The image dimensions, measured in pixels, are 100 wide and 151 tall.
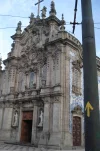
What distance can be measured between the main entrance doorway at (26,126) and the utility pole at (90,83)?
55.9 feet

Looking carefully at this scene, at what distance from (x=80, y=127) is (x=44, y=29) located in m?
11.7

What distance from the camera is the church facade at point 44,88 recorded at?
16.3 metres

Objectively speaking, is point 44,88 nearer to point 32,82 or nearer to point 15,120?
point 32,82

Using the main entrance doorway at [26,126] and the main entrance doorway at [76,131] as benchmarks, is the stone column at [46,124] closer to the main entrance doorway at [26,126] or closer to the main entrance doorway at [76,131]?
the main entrance doorway at [76,131]

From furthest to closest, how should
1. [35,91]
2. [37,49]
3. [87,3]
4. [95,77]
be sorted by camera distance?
1. [37,49]
2. [35,91]
3. [87,3]
4. [95,77]

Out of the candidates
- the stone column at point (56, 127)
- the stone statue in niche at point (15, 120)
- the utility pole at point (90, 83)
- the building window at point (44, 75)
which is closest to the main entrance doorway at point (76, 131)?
the stone column at point (56, 127)

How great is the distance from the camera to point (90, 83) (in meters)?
2.60

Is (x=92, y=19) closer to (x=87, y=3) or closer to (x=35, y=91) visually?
(x=87, y=3)

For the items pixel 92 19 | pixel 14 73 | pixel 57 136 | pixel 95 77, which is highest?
pixel 14 73

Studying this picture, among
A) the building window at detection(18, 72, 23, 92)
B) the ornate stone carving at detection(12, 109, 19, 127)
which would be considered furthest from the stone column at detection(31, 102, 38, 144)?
the building window at detection(18, 72, 23, 92)

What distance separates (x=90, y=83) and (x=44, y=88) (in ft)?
50.3

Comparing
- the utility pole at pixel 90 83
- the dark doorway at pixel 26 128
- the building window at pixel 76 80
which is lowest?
the dark doorway at pixel 26 128

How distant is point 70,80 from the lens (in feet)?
57.9

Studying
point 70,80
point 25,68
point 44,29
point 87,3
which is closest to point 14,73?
point 25,68
